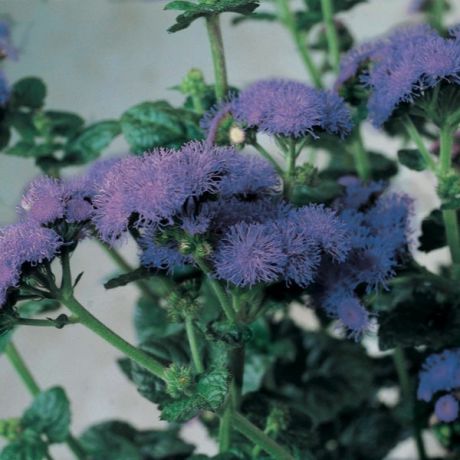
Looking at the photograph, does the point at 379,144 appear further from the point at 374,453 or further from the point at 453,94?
the point at 453,94

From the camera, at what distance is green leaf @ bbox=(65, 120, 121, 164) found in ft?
2.68

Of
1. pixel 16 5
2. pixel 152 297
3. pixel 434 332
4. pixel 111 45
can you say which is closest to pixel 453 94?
pixel 434 332

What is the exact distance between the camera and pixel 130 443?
855 millimetres

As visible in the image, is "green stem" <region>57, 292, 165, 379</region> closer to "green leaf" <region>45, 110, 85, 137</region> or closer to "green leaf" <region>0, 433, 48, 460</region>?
"green leaf" <region>0, 433, 48, 460</region>

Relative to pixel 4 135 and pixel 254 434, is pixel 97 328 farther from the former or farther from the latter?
pixel 4 135

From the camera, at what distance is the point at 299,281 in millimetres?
556

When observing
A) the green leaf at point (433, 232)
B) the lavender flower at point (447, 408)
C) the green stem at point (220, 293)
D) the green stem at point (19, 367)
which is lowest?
the lavender flower at point (447, 408)

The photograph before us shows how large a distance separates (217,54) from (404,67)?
0.47 feet

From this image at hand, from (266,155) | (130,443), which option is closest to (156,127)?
(266,155)

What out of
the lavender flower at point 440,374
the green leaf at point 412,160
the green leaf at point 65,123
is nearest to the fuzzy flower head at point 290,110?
the green leaf at point 412,160

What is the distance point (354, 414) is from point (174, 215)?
51cm

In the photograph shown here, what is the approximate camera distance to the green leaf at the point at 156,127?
2.32 feet

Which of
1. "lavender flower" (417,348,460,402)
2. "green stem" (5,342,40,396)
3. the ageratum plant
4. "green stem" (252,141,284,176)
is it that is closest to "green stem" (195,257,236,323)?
the ageratum plant

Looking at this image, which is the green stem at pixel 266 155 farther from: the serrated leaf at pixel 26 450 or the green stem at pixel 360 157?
the serrated leaf at pixel 26 450
